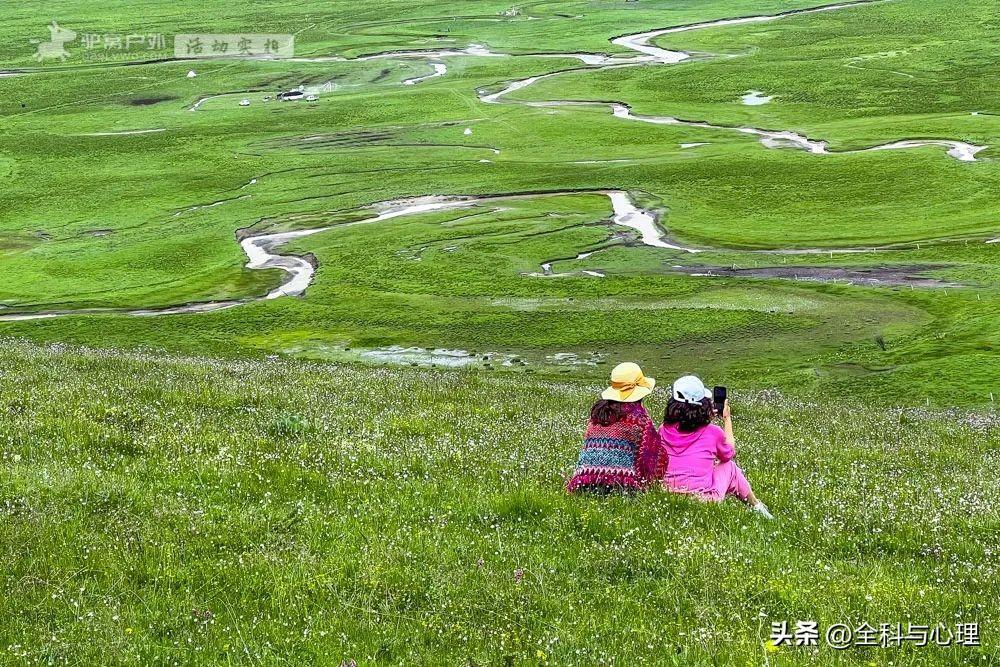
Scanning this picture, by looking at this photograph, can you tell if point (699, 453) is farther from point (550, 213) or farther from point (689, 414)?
point (550, 213)

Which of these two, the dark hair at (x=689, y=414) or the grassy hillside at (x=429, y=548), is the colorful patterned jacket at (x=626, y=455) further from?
the grassy hillside at (x=429, y=548)

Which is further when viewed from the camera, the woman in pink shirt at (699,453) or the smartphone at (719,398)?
the smartphone at (719,398)

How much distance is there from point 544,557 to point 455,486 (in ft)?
8.46

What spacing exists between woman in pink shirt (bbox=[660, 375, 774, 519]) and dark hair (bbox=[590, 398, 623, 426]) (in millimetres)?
583

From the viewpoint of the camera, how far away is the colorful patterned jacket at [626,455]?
11664 mm

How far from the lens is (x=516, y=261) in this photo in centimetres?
5072

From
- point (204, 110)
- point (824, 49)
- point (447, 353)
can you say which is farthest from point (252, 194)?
point (824, 49)
